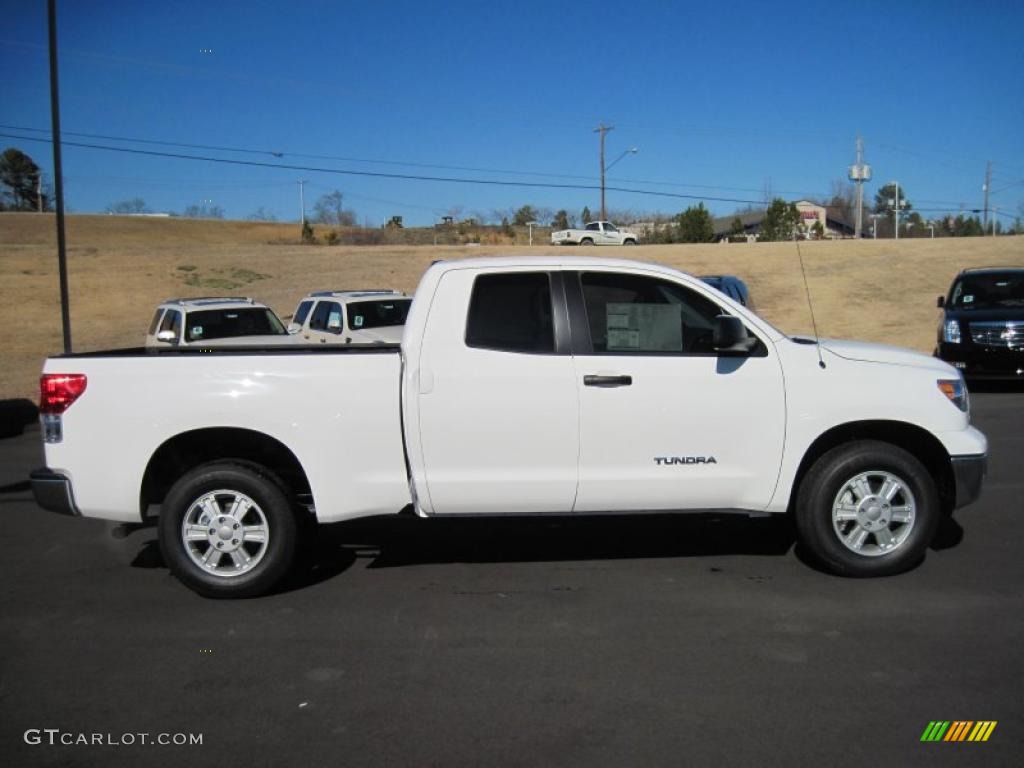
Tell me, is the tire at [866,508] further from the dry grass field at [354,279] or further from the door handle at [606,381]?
the dry grass field at [354,279]

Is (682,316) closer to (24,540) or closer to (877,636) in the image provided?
(877,636)

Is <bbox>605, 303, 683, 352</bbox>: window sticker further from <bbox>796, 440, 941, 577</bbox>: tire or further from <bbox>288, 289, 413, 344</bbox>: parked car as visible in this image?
<bbox>288, 289, 413, 344</bbox>: parked car

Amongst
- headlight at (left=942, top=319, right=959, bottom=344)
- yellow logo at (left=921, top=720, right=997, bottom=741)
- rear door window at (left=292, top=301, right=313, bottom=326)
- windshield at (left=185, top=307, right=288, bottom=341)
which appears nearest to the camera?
yellow logo at (left=921, top=720, right=997, bottom=741)

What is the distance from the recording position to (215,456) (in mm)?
5898

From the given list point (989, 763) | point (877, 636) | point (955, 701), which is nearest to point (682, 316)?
point (877, 636)

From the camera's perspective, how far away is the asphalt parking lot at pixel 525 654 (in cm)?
380

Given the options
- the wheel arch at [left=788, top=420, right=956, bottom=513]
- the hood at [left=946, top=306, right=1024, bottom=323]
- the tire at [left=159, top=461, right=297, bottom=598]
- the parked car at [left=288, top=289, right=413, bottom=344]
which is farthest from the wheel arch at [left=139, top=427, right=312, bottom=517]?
the hood at [left=946, top=306, right=1024, bottom=323]

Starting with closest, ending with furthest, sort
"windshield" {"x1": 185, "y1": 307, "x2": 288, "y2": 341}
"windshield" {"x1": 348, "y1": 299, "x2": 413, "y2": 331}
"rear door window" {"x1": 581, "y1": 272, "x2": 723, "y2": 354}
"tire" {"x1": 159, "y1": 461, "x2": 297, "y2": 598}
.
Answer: "tire" {"x1": 159, "y1": 461, "x2": 297, "y2": 598}
"rear door window" {"x1": 581, "y1": 272, "x2": 723, "y2": 354}
"windshield" {"x1": 185, "y1": 307, "x2": 288, "y2": 341}
"windshield" {"x1": 348, "y1": 299, "x2": 413, "y2": 331}

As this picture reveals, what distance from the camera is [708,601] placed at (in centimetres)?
538

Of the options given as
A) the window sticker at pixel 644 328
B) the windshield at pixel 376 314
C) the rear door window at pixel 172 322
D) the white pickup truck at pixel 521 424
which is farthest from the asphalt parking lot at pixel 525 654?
the windshield at pixel 376 314

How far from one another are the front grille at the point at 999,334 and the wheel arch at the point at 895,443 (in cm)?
884

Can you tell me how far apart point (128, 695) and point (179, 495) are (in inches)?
54.8

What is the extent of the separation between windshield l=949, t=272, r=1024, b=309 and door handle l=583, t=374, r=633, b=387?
450 inches

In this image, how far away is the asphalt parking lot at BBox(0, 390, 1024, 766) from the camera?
A: 149 inches
